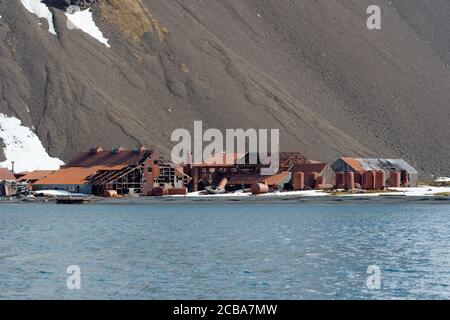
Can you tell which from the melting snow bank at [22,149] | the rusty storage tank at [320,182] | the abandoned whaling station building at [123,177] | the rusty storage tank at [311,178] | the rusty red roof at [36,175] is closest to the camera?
the rusty storage tank at [320,182]

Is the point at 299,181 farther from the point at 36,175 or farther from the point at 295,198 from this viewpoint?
the point at 36,175

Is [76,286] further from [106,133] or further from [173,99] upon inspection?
[173,99]

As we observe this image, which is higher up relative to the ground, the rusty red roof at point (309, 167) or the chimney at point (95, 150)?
the chimney at point (95, 150)

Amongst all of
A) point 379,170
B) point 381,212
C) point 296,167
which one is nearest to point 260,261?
point 381,212

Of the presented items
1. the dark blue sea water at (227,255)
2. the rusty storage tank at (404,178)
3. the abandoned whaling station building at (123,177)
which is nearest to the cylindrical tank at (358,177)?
the rusty storage tank at (404,178)

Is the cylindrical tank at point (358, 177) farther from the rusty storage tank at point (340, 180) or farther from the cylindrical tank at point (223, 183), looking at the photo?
the cylindrical tank at point (223, 183)

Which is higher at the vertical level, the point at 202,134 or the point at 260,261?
the point at 202,134

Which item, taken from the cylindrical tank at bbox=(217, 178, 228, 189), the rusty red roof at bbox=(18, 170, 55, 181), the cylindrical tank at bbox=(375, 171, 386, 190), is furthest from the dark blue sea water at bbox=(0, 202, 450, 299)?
the rusty red roof at bbox=(18, 170, 55, 181)
